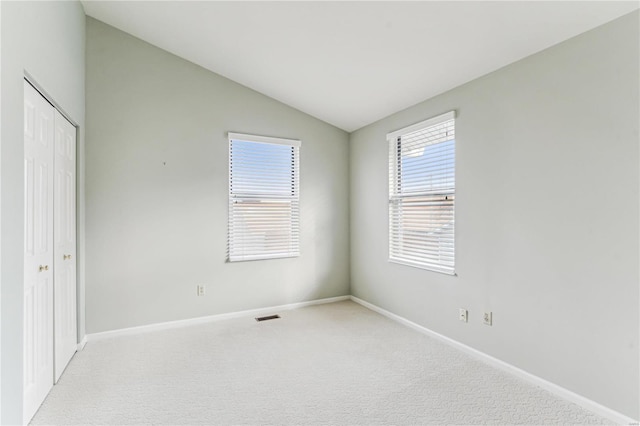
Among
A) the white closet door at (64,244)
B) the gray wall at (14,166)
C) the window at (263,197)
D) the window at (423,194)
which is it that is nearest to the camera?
the gray wall at (14,166)

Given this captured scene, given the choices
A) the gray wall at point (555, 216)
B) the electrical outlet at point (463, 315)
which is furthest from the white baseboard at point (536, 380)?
the electrical outlet at point (463, 315)

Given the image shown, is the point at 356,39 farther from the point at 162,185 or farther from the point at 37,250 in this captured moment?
the point at 37,250

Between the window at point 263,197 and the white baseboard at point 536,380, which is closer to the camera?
the white baseboard at point 536,380

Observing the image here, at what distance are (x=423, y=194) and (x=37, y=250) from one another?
3.33 metres

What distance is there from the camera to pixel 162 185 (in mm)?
3680

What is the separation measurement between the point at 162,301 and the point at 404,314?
2776mm

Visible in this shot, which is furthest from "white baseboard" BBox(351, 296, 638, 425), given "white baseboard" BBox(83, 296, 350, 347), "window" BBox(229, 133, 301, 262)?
"window" BBox(229, 133, 301, 262)

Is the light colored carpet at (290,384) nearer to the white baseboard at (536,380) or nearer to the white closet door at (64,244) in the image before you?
the white baseboard at (536,380)

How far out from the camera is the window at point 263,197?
161 inches

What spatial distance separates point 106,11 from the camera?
3.21 meters

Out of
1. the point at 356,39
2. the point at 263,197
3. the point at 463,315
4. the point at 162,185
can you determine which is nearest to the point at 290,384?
the point at 463,315

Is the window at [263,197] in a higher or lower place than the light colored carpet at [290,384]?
higher

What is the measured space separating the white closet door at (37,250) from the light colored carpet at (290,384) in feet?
0.74

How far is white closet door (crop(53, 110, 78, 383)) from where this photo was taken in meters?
2.57
